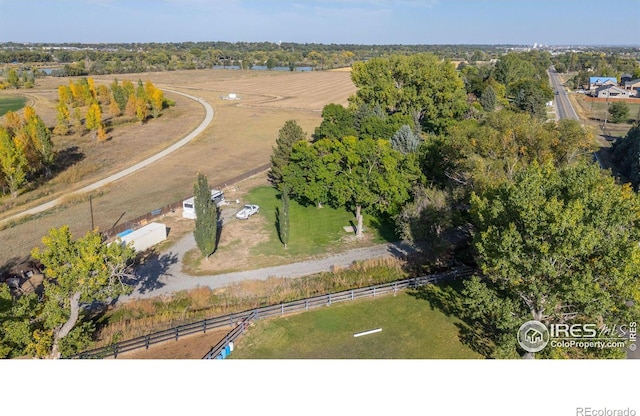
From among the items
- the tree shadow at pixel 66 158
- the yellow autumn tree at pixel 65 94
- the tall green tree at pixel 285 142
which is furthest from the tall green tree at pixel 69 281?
the yellow autumn tree at pixel 65 94

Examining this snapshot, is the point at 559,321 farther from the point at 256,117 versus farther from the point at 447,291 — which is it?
→ the point at 256,117

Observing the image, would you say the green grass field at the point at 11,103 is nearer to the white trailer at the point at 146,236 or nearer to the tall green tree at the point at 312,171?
the white trailer at the point at 146,236

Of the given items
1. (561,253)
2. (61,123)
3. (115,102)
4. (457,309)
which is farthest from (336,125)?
(115,102)

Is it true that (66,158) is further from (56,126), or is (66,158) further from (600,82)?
(600,82)

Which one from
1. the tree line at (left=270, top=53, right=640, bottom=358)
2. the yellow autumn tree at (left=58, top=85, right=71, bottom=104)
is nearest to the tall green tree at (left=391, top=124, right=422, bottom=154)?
the tree line at (left=270, top=53, right=640, bottom=358)

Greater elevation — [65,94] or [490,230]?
[65,94]

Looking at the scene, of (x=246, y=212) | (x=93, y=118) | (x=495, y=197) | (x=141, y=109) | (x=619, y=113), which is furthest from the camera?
(x=141, y=109)
